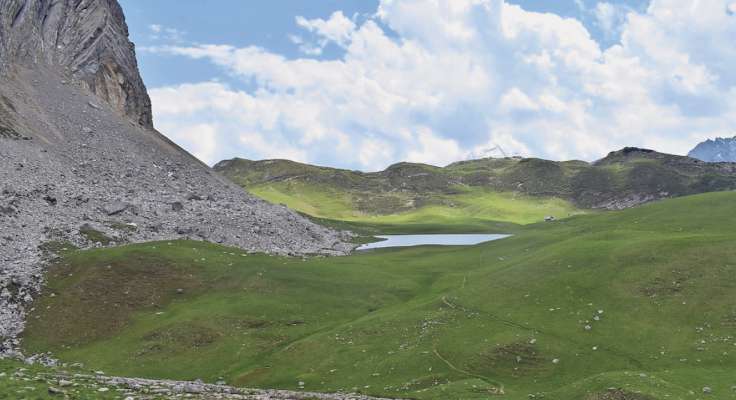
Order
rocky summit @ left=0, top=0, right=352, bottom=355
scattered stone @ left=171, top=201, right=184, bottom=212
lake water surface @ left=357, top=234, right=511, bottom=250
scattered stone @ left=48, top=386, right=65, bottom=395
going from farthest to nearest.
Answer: lake water surface @ left=357, top=234, right=511, bottom=250, scattered stone @ left=171, top=201, right=184, bottom=212, rocky summit @ left=0, top=0, right=352, bottom=355, scattered stone @ left=48, top=386, right=65, bottom=395

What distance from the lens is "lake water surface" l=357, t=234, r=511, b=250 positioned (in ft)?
433

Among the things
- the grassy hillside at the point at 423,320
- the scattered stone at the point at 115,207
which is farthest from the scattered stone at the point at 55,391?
the scattered stone at the point at 115,207

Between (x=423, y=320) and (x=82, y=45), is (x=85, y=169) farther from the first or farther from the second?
(x=423, y=320)

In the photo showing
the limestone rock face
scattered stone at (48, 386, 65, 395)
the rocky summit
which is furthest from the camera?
the limestone rock face

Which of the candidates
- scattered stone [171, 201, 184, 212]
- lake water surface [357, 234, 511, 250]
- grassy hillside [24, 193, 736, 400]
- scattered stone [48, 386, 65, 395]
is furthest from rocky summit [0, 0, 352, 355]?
scattered stone [48, 386, 65, 395]

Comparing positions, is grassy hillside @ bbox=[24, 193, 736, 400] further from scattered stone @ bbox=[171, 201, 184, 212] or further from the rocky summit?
scattered stone @ bbox=[171, 201, 184, 212]

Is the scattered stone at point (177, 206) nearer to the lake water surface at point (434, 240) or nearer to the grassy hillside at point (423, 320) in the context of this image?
the grassy hillside at point (423, 320)

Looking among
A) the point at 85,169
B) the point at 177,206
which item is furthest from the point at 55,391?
the point at 85,169

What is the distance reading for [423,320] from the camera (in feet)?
167

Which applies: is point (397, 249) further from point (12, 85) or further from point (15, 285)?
point (12, 85)

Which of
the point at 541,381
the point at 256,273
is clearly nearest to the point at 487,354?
the point at 541,381

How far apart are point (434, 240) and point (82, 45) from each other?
105377 mm

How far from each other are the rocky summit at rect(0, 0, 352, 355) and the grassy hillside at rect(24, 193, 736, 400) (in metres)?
8.67

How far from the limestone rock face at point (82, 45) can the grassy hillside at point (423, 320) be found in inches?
3449
